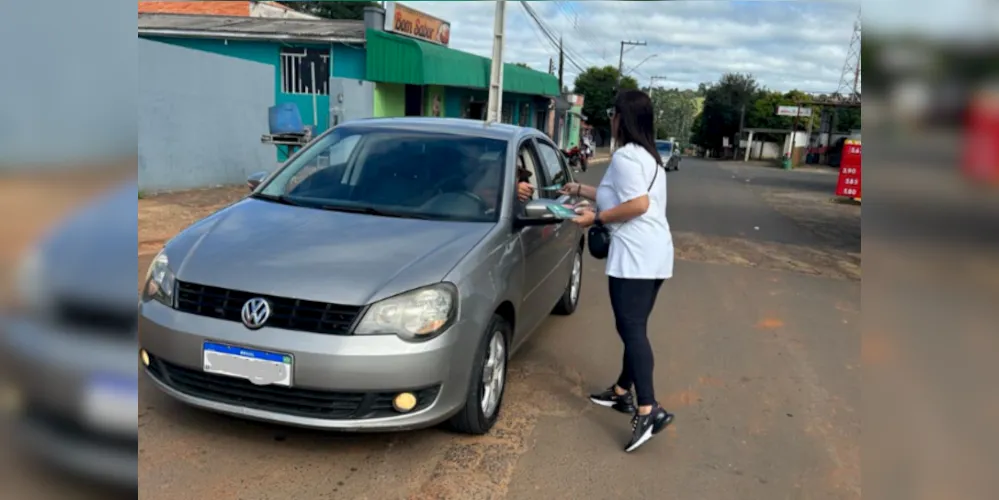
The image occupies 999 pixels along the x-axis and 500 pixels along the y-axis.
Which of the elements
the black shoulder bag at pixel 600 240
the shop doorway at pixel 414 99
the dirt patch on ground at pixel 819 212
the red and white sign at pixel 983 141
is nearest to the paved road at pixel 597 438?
the black shoulder bag at pixel 600 240

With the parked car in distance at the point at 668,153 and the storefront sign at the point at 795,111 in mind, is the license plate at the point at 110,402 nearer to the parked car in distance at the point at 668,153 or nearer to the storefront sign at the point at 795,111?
the parked car in distance at the point at 668,153

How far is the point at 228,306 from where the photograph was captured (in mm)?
2957

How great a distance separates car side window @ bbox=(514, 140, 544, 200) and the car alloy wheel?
1.13m

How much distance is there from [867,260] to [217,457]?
118 inches

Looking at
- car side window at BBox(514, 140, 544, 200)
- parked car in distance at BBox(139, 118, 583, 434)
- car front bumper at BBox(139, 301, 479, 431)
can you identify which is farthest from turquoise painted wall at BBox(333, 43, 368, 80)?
car front bumper at BBox(139, 301, 479, 431)

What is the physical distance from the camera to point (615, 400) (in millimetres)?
4004

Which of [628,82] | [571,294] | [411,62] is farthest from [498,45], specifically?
[628,82]

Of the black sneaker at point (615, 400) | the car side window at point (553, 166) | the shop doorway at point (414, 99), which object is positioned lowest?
the black sneaker at point (615, 400)

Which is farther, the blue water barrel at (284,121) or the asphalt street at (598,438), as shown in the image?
the blue water barrel at (284,121)

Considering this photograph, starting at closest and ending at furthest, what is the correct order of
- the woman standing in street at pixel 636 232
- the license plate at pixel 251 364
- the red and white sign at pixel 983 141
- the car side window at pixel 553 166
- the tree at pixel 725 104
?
the red and white sign at pixel 983 141, the license plate at pixel 251 364, the woman standing in street at pixel 636 232, the car side window at pixel 553 166, the tree at pixel 725 104

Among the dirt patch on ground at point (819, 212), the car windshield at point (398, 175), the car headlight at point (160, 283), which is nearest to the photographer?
the car headlight at point (160, 283)

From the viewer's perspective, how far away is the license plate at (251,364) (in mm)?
2855

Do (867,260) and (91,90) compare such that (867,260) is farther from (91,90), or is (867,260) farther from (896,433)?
(91,90)

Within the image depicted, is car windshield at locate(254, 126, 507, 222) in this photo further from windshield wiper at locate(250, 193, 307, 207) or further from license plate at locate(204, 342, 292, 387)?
license plate at locate(204, 342, 292, 387)
